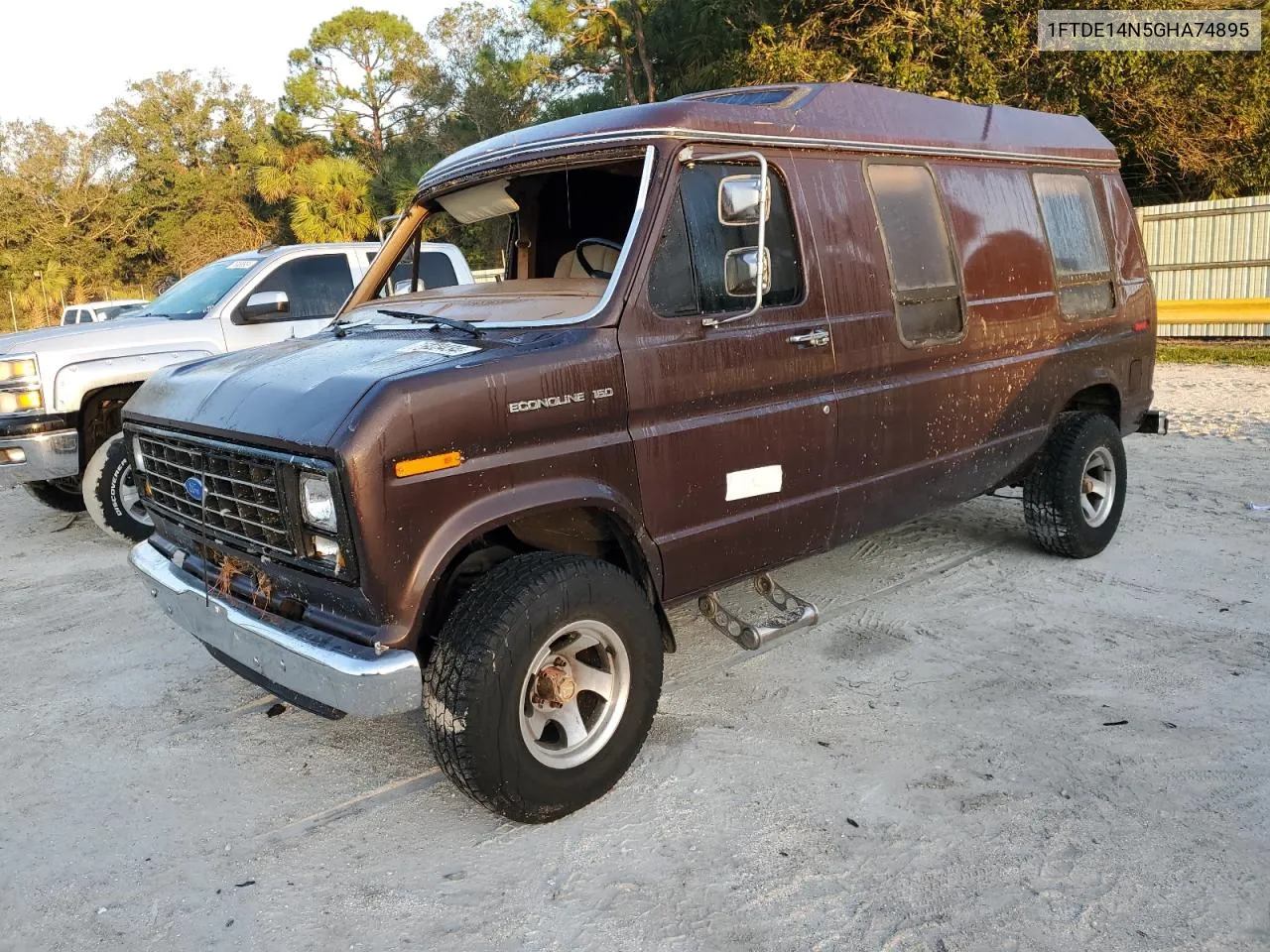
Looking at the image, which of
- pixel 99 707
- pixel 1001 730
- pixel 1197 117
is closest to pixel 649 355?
pixel 1001 730

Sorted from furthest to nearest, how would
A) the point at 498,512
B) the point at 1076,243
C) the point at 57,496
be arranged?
the point at 57,496, the point at 1076,243, the point at 498,512

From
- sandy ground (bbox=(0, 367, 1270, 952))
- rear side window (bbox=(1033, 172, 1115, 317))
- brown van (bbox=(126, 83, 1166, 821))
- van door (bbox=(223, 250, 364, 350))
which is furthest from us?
van door (bbox=(223, 250, 364, 350))

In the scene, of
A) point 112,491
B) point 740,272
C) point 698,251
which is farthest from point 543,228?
point 112,491

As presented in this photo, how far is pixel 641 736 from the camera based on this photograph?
3.64 m

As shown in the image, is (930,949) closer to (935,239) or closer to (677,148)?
(677,148)

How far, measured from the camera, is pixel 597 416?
350 cm

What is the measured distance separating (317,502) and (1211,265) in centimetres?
1791

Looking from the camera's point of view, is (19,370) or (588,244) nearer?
(588,244)

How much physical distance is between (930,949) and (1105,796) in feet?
3.55

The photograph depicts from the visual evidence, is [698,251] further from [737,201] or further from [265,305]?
[265,305]

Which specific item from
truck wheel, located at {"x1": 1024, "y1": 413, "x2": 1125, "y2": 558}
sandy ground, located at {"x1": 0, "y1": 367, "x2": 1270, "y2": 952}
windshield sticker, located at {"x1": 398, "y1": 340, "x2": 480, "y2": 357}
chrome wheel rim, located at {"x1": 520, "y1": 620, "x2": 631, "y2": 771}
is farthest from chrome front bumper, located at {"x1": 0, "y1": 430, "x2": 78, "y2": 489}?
truck wheel, located at {"x1": 1024, "y1": 413, "x2": 1125, "y2": 558}

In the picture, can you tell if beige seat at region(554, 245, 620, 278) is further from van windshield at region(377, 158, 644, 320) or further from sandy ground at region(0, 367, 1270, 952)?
sandy ground at region(0, 367, 1270, 952)

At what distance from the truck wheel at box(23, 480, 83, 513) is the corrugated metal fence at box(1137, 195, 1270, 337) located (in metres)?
16.4

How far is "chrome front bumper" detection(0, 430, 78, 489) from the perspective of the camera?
6.76 meters
